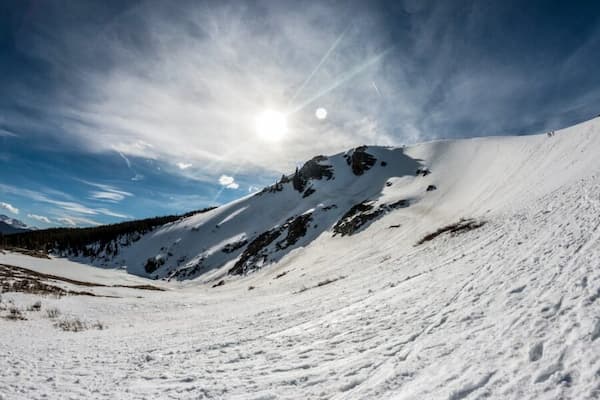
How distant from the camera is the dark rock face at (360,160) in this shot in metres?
94.8

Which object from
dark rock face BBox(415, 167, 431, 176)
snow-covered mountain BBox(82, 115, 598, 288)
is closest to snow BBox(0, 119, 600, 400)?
snow-covered mountain BBox(82, 115, 598, 288)

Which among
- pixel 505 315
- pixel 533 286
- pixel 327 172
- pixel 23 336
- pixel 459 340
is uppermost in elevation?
pixel 327 172

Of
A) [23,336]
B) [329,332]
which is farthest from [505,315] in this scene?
[23,336]

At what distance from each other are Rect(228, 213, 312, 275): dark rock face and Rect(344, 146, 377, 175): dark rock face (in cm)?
3555

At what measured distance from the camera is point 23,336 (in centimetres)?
1441

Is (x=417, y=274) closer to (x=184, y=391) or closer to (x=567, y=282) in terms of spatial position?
(x=567, y=282)

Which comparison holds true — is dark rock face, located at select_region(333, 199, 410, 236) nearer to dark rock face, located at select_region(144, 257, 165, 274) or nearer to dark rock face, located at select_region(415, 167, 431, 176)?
dark rock face, located at select_region(415, 167, 431, 176)

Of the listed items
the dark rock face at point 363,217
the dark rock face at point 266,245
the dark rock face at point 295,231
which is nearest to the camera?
the dark rock face at point 363,217

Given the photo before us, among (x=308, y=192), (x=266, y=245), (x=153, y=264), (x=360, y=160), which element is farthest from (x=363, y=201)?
(x=153, y=264)

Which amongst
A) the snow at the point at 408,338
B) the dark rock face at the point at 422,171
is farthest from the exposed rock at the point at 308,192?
the snow at the point at 408,338

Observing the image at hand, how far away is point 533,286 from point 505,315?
1794 millimetres

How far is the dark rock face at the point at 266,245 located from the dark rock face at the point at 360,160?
35552 millimetres

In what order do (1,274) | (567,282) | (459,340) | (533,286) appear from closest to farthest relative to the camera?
(459,340), (567,282), (533,286), (1,274)

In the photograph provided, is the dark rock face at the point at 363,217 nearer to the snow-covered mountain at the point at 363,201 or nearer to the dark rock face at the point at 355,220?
the dark rock face at the point at 355,220
